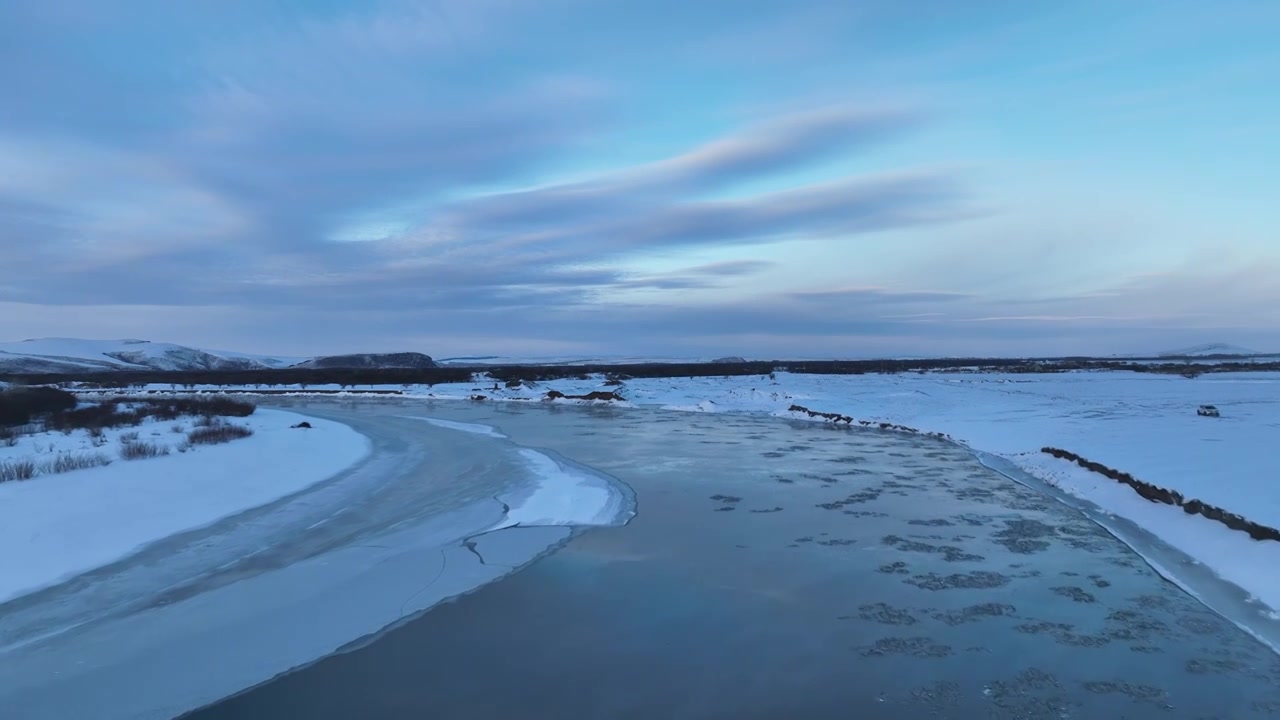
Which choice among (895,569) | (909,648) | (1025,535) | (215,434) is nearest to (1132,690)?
(909,648)

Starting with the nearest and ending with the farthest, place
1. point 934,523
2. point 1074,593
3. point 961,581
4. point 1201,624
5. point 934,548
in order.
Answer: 1. point 1201,624
2. point 1074,593
3. point 961,581
4. point 934,548
5. point 934,523

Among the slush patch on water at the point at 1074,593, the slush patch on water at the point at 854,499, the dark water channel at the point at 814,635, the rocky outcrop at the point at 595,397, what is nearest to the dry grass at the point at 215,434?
the dark water channel at the point at 814,635

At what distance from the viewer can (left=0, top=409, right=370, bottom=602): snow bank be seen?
741 centimetres

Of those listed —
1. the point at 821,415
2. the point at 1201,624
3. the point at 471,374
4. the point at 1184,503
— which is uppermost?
the point at 471,374

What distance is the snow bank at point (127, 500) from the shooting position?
741 cm

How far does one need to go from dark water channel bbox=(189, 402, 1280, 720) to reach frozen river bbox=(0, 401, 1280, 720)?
0.02 metres

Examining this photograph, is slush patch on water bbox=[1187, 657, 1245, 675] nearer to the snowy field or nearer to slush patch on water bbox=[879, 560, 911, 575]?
the snowy field

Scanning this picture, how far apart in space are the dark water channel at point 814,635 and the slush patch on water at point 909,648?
0.8 inches

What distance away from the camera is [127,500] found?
9.64 metres

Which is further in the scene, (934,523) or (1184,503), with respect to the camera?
(934,523)

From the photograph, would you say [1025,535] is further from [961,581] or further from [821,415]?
[821,415]

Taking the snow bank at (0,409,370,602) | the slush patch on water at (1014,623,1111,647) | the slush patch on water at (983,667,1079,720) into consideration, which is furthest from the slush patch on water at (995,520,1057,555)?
the snow bank at (0,409,370,602)

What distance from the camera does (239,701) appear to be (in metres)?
4.51

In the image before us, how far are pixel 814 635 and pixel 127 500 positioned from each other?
9.11 meters
